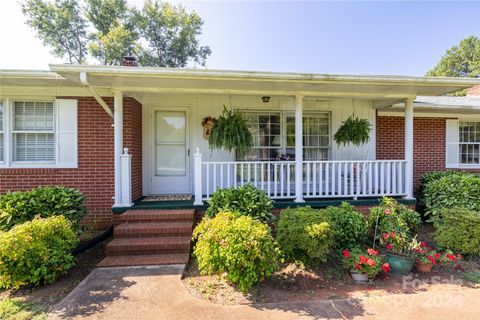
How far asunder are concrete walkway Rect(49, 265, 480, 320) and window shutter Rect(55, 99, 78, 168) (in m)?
3.00

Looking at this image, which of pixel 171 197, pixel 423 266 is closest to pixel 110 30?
pixel 171 197

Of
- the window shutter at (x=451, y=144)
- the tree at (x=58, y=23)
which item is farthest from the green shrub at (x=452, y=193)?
the tree at (x=58, y=23)

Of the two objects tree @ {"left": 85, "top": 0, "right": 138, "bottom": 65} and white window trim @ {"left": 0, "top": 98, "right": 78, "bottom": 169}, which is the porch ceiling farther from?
tree @ {"left": 85, "top": 0, "right": 138, "bottom": 65}

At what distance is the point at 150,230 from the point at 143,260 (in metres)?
0.56

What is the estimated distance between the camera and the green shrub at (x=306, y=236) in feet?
11.3

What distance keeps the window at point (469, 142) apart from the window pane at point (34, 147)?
1070 centimetres

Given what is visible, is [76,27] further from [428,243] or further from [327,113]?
[428,243]

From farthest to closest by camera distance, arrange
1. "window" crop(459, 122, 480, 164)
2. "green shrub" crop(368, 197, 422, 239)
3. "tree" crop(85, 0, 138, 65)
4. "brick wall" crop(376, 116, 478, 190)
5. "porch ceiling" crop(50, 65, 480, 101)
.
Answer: "tree" crop(85, 0, 138, 65) → "window" crop(459, 122, 480, 164) → "brick wall" crop(376, 116, 478, 190) → "green shrub" crop(368, 197, 422, 239) → "porch ceiling" crop(50, 65, 480, 101)

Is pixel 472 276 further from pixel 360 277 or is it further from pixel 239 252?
pixel 239 252

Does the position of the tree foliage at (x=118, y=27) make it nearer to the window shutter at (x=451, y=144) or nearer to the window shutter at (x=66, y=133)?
the window shutter at (x=66, y=133)

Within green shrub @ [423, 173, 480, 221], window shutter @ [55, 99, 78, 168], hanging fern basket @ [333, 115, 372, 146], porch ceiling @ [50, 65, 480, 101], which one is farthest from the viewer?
hanging fern basket @ [333, 115, 372, 146]

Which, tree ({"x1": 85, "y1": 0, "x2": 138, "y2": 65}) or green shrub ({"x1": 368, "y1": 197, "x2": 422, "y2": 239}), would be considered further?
tree ({"x1": 85, "y1": 0, "x2": 138, "y2": 65})

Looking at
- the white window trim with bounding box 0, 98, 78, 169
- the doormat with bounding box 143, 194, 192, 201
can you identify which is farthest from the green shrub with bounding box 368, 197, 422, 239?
the white window trim with bounding box 0, 98, 78, 169

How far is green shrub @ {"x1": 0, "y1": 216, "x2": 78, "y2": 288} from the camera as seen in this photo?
2.99 metres
